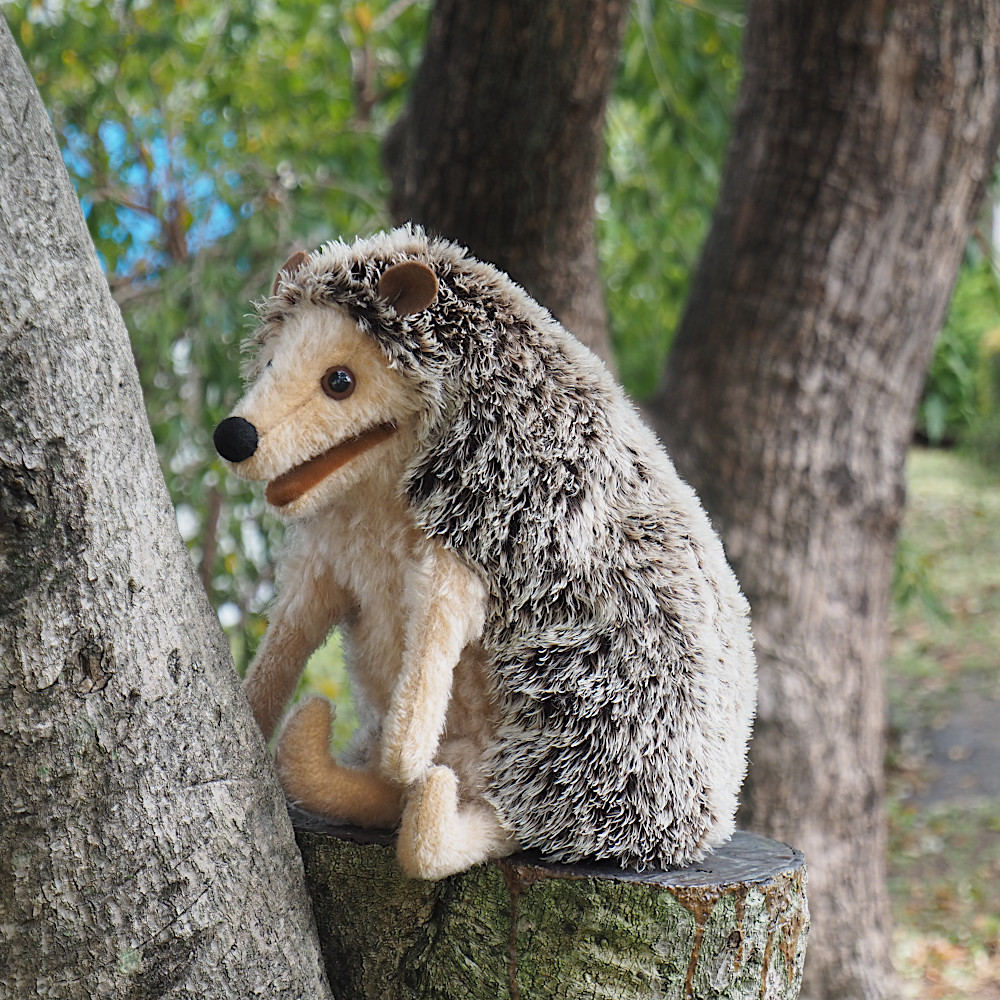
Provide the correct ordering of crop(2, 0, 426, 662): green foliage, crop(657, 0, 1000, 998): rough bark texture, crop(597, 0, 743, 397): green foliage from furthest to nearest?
crop(597, 0, 743, 397): green foliage, crop(2, 0, 426, 662): green foliage, crop(657, 0, 1000, 998): rough bark texture

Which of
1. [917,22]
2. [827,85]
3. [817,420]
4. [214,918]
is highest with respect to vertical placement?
[917,22]

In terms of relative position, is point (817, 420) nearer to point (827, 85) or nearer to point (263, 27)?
point (827, 85)

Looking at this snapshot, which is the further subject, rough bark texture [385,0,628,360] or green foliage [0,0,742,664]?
green foliage [0,0,742,664]

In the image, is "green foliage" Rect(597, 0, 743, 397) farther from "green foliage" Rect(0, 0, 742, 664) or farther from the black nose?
the black nose

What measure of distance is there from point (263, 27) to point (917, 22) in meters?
2.27

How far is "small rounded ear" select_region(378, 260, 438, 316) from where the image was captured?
1071mm

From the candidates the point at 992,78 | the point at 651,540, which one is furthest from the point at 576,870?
the point at 992,78

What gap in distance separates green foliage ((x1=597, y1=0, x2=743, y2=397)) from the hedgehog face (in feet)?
7.47

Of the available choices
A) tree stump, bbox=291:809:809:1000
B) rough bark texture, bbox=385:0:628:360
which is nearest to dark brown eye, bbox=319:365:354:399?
tree stump, bbox=291:809:809:1000

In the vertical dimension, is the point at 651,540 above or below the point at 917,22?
below

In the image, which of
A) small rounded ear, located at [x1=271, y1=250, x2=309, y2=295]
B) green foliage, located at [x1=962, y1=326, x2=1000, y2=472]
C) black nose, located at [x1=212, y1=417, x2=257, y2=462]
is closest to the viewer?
black nose, located at [x1=212, y1=417, x2=257, y2=462]

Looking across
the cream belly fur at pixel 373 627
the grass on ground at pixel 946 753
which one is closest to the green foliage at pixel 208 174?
the cream belly fur at pixel 373 627

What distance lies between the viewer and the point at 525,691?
44.2 inches

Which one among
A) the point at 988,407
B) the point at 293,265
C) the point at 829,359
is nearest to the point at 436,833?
the point at 293,265
